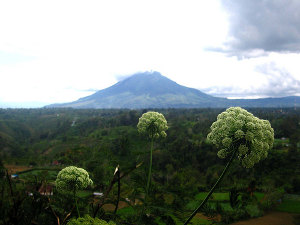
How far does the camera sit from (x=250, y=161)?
321cm

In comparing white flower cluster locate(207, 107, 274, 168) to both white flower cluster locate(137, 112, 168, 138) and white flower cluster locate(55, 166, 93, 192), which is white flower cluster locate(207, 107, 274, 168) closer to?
white flower cluster locate(137, 112, 168, 138)

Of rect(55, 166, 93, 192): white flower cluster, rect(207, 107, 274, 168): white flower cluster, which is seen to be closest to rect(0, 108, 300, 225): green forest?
rect(55, 166, 93, 192): white flower cluster

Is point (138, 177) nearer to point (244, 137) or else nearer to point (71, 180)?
point (71, 180)

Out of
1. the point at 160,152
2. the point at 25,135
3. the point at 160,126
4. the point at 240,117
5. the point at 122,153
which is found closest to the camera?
the point at 240,117

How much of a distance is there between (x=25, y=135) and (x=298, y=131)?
514 feet

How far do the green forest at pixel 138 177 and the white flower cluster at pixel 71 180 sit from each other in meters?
0.03

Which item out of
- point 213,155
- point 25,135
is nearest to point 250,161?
point 213,155

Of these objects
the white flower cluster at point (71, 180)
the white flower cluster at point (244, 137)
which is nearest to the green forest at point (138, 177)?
the white flower cluster at point (71, 180)

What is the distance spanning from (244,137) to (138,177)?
76.5 inches

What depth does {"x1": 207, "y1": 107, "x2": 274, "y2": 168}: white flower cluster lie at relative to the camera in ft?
10.4

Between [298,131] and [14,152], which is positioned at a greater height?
[298,131]

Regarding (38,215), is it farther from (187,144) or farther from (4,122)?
(4,122)

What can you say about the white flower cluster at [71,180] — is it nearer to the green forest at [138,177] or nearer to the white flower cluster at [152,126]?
the green forest at [138,177]

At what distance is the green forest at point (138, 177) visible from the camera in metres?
3.18
